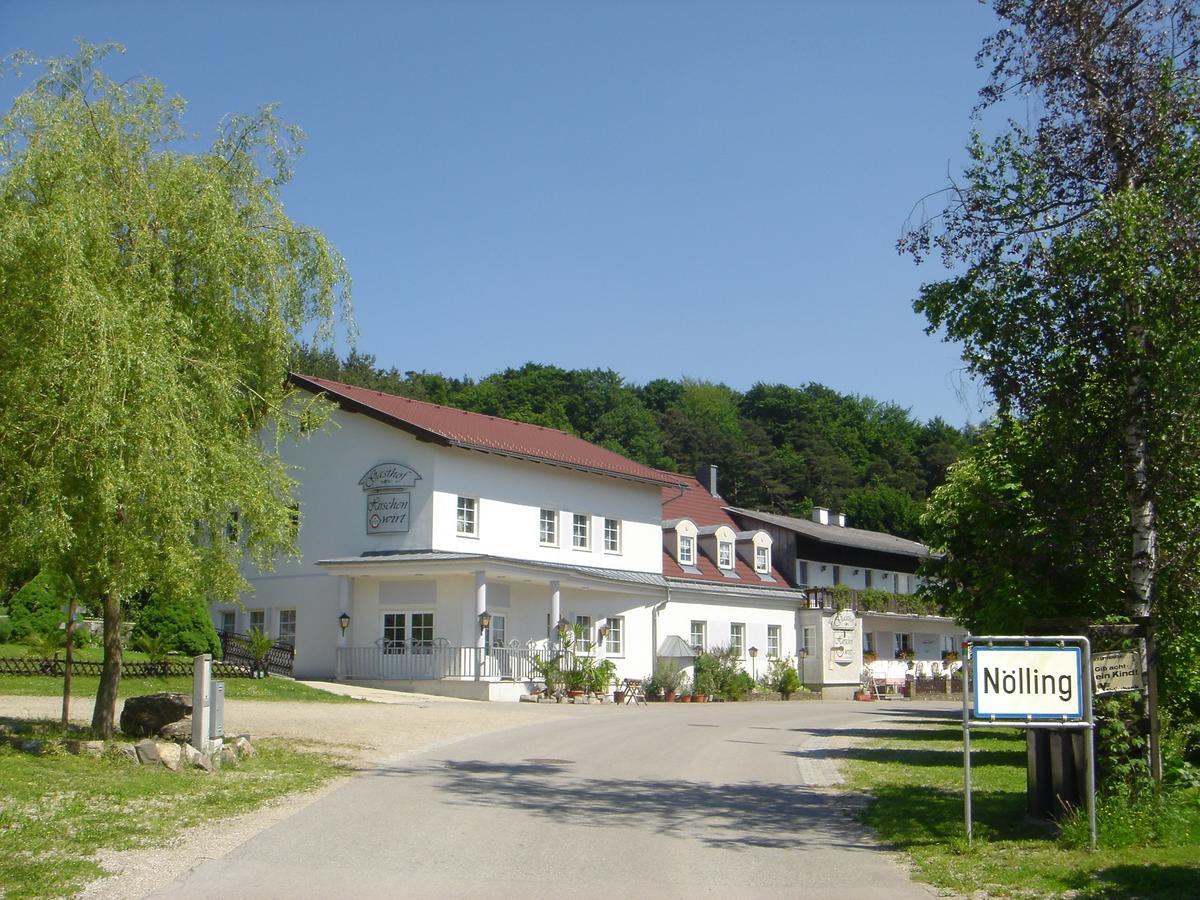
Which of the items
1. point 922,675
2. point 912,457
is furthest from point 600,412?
point 922,675

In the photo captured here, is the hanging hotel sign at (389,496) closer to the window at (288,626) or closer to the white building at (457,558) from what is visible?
the white building at (457,558)

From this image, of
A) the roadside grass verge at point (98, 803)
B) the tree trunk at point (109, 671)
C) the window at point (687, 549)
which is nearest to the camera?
the roadside grass verge at point (98, 803)

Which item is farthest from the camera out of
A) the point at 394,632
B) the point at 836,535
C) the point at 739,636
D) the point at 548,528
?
the point at 836,535

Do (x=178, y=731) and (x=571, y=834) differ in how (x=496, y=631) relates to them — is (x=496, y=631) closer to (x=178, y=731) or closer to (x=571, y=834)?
(x=178, y=731)

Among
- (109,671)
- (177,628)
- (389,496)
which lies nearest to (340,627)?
(389,496)

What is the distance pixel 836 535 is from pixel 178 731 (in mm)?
38847

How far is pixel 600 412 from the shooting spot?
91562mm

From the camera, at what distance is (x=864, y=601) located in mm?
48906

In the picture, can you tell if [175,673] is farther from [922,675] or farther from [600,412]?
[600,412]

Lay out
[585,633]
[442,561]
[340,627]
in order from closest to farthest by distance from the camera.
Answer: [442,561] → [340,627] → [585,633]

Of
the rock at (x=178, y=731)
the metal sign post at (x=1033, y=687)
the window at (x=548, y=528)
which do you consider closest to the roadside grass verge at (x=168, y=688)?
the rock at (x=178, y=731)

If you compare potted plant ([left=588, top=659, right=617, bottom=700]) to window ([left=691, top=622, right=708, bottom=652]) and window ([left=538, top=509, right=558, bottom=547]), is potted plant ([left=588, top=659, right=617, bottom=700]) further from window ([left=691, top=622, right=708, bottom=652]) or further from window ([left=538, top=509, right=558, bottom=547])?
window ([left=691, top=622, right=708, bottom=652])

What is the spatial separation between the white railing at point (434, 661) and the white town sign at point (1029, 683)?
75.2ft

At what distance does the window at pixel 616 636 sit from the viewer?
38.2 meters
